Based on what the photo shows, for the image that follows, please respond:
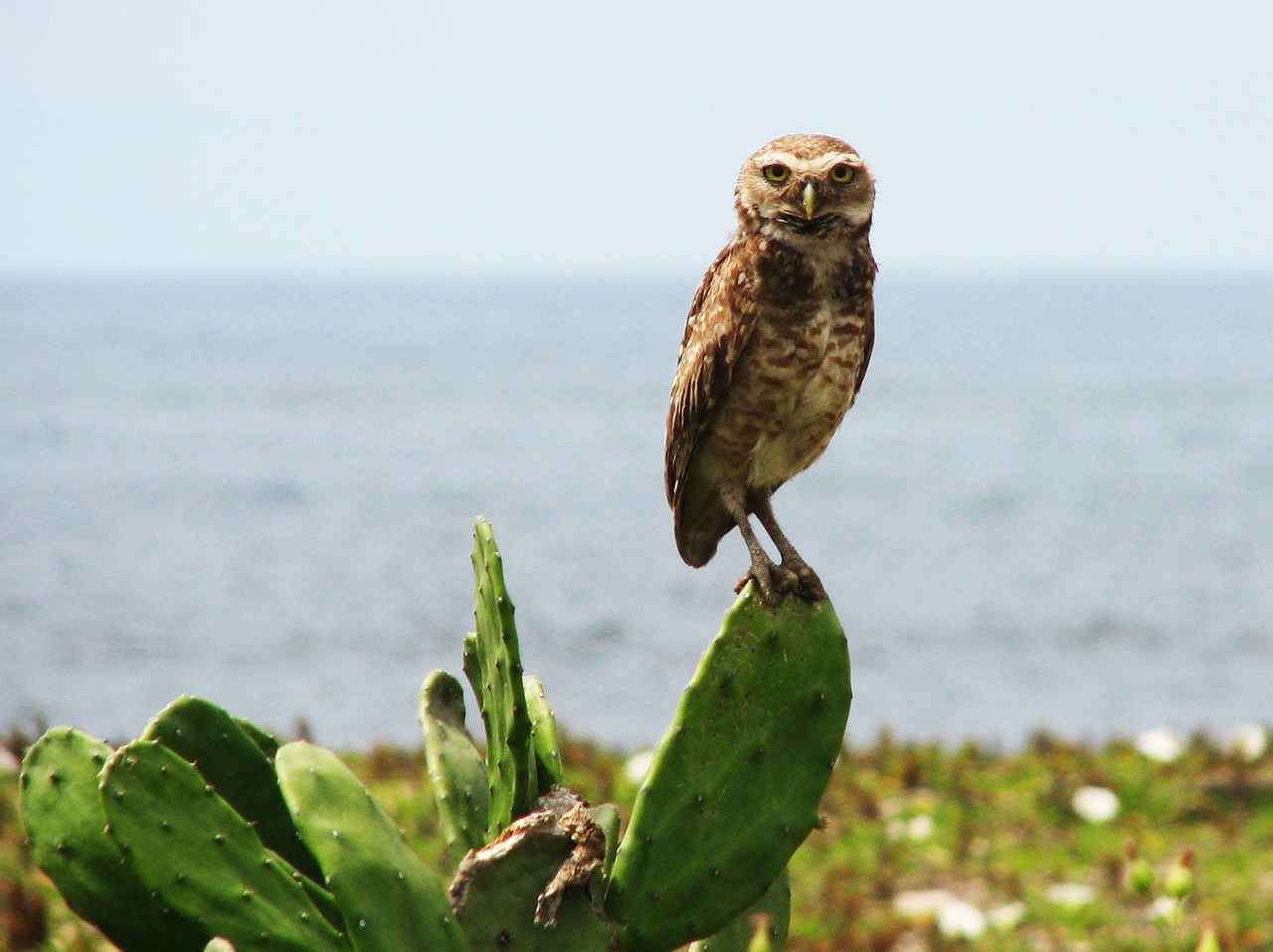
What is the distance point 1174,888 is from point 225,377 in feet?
246

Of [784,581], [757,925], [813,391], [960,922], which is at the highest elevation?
[813,391]

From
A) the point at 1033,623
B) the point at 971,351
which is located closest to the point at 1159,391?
the point at 971,351

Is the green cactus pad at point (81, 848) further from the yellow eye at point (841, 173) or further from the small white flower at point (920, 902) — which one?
the small white flower at point (920, 902)

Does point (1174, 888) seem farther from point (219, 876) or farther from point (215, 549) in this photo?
point (215, 549)

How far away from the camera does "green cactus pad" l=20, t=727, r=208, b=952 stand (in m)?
2.35

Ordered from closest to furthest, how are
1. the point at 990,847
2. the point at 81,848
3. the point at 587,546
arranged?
the point at 81,848 → the point at 990,847 → the point at 587,546

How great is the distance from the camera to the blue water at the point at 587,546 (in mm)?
16562

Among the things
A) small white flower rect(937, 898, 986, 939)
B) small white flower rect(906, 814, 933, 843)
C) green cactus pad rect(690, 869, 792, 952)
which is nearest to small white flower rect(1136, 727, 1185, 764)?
small white flower rect(906, 814, 933, 843)

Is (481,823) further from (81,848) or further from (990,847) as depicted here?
(990,847)

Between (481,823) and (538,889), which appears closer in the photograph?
(538,889)

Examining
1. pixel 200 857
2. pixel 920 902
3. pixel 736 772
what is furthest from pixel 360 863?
pixel 920 902

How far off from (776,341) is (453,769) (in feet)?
3.11

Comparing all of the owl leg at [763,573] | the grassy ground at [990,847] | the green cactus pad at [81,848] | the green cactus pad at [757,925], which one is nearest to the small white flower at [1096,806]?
the grassy ground at [990,847]

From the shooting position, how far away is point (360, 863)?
2223 mm
